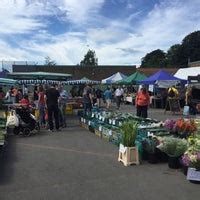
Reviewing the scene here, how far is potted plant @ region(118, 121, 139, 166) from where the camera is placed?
31.3 ft

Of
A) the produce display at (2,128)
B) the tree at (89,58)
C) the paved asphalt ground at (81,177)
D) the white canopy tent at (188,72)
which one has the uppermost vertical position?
the tree at (89,58)

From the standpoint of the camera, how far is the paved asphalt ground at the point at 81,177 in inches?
283

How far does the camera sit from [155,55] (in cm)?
11669

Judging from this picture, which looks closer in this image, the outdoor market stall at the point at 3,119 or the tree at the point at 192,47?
the outdoor market stall at the point at 3,119

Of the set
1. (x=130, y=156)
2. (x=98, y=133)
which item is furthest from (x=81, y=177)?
(x=98, y=133)

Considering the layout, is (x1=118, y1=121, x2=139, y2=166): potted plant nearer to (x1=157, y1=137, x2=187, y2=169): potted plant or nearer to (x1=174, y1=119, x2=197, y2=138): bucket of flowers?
(x1=157, y1=137, x2=187, y2=169): potted plant

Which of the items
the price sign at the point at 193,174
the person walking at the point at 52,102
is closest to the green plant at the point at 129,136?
the price sign at the point at 193,174

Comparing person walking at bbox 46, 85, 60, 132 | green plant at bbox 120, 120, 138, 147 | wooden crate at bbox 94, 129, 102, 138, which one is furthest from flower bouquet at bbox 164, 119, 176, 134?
person walking at bbox 46, 85, 60, 132

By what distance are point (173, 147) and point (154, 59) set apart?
349 ft

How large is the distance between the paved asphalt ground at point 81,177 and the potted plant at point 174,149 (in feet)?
0.72

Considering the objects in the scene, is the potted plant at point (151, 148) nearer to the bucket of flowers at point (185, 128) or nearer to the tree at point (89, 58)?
the bucket of flowers at point (185, 128)

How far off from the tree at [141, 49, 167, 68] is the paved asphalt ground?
323 feet

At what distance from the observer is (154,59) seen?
11419 cm

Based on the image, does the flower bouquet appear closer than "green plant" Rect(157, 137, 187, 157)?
No
